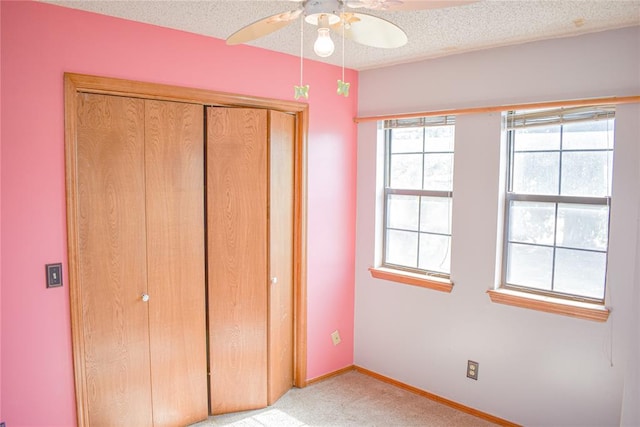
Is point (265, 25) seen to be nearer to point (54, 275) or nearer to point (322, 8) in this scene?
point (322, 8)

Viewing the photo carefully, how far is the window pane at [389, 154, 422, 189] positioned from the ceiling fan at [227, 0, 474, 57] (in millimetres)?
1739

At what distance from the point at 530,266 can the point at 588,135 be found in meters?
0.85

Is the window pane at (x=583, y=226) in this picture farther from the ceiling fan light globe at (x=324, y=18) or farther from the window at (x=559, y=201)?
the ceiling fan light globe at (x=324, y=18)

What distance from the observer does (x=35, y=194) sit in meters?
2.33

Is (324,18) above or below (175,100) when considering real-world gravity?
above

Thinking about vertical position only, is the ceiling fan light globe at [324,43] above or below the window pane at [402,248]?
above

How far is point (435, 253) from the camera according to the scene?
347 cm

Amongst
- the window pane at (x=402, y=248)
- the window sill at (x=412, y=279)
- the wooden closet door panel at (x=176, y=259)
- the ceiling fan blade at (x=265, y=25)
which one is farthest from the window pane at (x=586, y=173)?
the wooden closet door panel at (x=176, y=259)

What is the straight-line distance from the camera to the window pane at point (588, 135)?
8.75 feet

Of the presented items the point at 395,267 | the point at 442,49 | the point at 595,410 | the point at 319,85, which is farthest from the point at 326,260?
the point at 595,410

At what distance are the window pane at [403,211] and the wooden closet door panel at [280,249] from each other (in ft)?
2.64

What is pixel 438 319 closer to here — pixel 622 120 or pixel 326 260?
pixel 326 260

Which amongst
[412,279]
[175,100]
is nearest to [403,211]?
[412,279]

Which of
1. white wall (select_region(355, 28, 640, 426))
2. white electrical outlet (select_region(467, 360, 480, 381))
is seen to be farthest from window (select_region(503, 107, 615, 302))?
white electrical outlet (select_region(467, 360, 480, 381))
